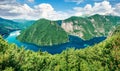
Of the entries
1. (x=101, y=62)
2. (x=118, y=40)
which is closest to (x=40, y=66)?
(x=101, y=62)

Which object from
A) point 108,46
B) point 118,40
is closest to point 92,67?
point 108,46

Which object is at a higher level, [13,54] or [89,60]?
[13,54]

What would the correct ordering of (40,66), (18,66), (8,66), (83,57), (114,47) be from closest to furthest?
(8,66) < (18,66) < (40,66) < (83,57) < (114,47)

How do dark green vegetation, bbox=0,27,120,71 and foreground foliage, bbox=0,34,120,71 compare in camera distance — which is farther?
dark green vegetation, bbox=0,27,120,71

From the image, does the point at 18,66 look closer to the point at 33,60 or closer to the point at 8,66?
the point at 8,66

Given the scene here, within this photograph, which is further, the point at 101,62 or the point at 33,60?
the point at 101,62

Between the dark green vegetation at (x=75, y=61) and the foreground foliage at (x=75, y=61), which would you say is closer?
the foreground foliage at (x=75, y=61)

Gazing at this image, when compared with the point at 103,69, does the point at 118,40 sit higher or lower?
higher

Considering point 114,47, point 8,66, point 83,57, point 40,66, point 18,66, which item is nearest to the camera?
point 8,66

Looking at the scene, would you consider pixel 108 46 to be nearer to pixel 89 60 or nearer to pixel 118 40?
pixel 118 40
